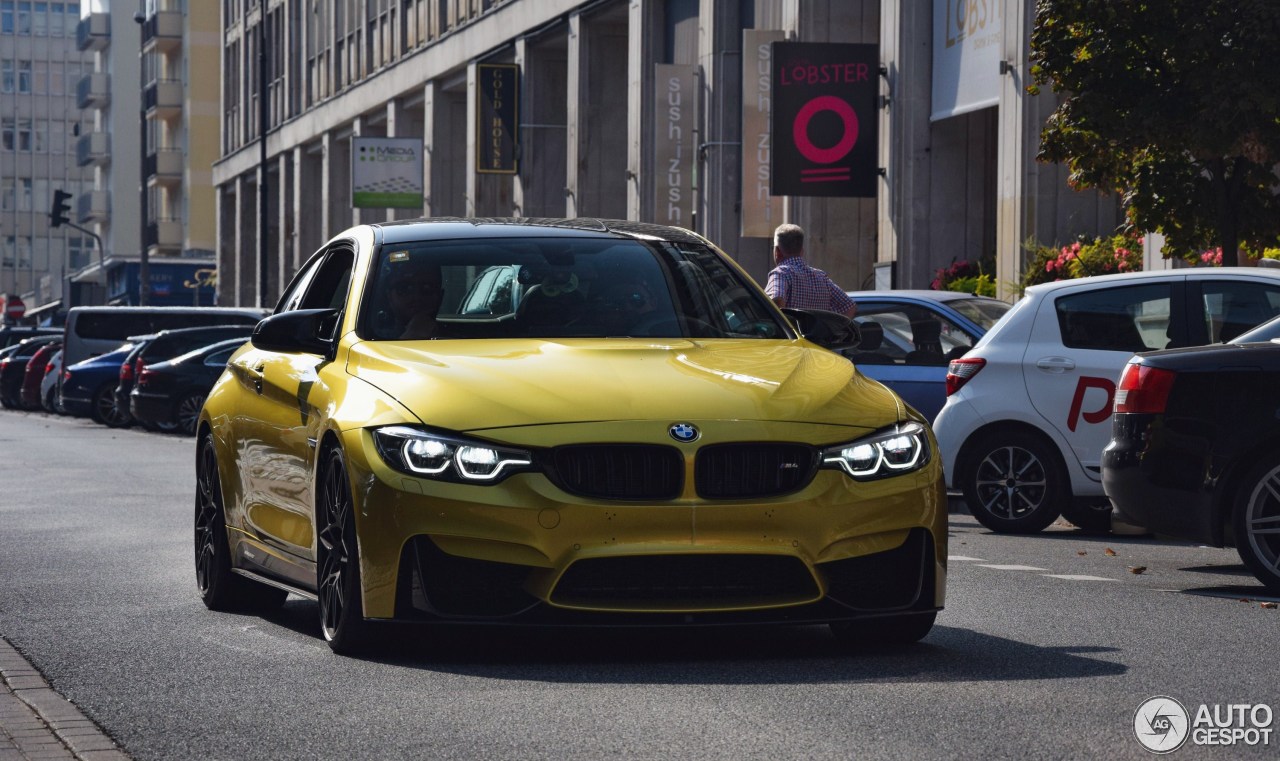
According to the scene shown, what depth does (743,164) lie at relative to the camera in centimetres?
3253

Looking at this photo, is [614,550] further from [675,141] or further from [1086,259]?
[675,141]

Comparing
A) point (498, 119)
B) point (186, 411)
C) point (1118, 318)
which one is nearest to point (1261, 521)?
point (1118, 318)

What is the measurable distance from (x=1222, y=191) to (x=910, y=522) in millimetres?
10791

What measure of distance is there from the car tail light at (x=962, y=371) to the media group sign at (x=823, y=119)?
52.8ft

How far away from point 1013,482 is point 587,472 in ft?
23.5

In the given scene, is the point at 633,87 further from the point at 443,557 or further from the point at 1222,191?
the point at 443,557

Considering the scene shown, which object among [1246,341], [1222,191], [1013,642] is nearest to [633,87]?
[1222,191]

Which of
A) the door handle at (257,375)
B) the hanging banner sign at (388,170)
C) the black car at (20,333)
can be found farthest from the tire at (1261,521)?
the black car at (20,333)

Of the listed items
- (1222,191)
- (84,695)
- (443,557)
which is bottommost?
(84,695)

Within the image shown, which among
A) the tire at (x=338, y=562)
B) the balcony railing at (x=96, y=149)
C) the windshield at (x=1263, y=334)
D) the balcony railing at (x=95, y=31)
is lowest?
the tire at (x=338, y=562)

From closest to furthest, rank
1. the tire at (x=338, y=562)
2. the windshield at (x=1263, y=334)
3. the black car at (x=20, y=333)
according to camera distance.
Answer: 1. the tire at (x=338, y=562)
2. the windshield at (x=1263, y=334)
3. the black car at (x=20, y=333)

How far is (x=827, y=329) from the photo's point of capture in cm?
848

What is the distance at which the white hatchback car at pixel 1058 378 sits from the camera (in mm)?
12633

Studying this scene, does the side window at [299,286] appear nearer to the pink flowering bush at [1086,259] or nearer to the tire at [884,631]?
the tire at [884,631]
